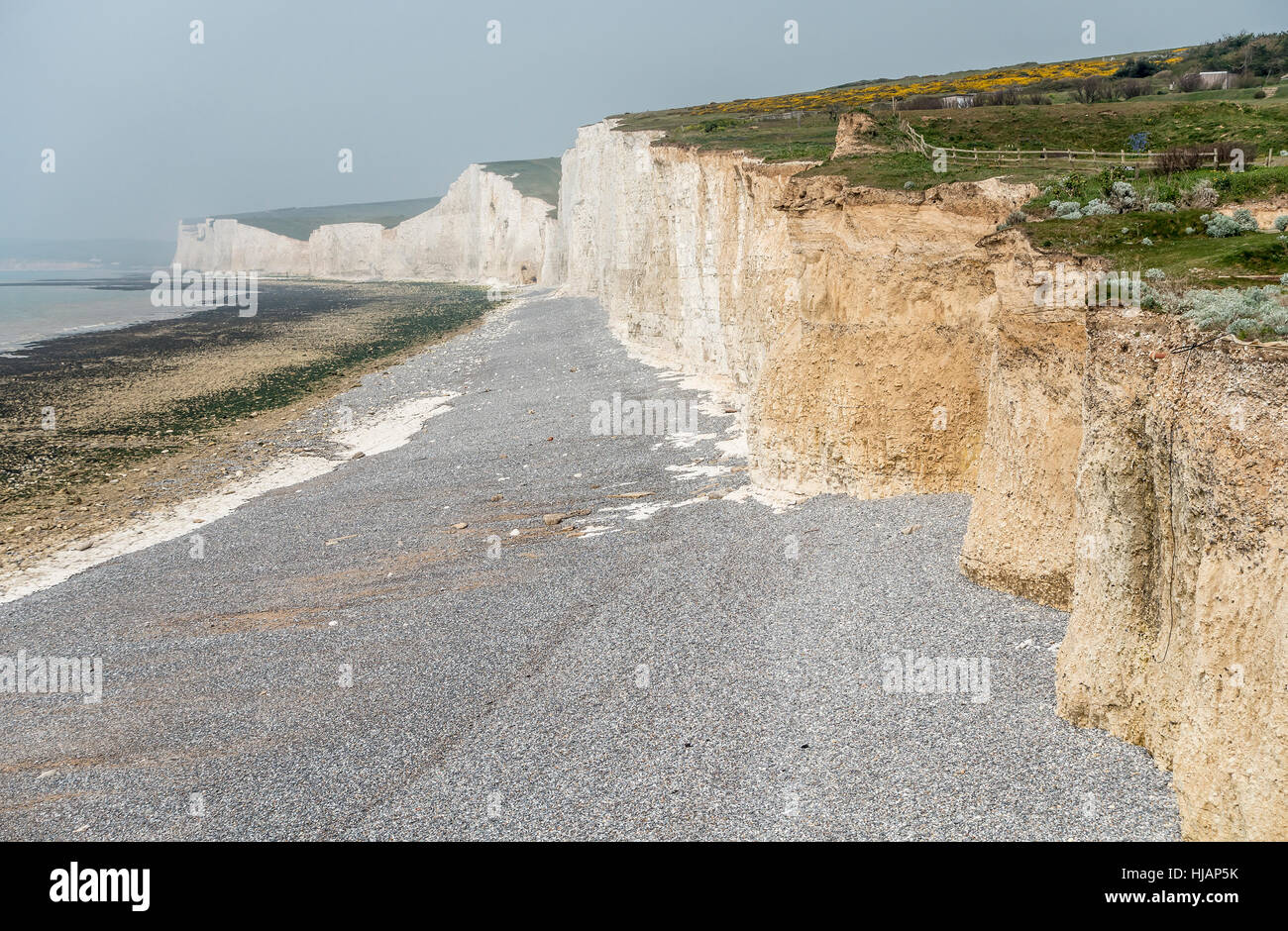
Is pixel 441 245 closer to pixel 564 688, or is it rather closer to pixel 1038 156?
pixel 1038 156

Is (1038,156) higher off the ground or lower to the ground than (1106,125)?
lower

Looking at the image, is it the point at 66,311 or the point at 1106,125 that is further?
the point at 66,311

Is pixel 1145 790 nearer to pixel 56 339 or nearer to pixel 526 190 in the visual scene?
pixel 56 339

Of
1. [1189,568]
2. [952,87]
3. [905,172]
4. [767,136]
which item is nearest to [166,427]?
[767,136]

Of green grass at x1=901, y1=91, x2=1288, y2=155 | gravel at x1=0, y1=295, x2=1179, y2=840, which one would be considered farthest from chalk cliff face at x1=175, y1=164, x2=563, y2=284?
gravel at x1=0, y1=295, x2=1179, y2=840

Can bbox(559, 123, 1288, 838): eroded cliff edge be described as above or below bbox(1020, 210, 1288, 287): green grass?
below

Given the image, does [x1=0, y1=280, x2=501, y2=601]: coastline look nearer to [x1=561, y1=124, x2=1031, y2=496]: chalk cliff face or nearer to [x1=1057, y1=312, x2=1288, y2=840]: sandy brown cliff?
[x1=561, y1=124, x2=1031, y2=496]: chalk cliff face

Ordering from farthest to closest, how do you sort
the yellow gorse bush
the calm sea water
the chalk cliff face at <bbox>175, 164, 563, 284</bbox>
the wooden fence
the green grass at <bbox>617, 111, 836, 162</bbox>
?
1. the chalk cliff face at <bbox>175, 164, 563, 284</bbox>
2. the calm sea water
3. the yellow gorse bush
4. the green grass at <bbox>617, 111, 836, 162</bbox>
5. the wooden fence
